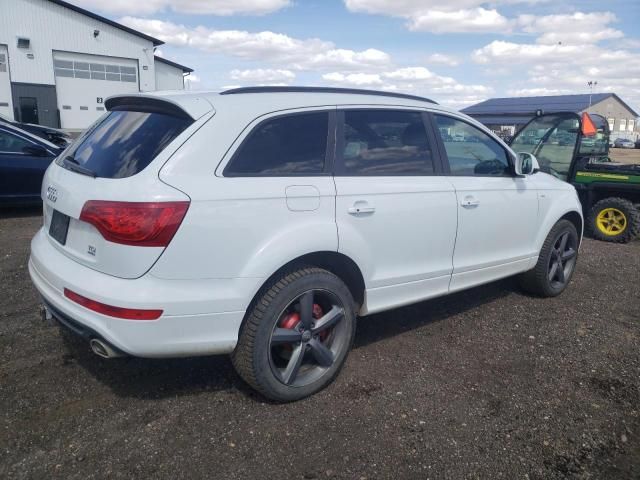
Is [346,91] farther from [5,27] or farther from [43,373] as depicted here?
[5,27]

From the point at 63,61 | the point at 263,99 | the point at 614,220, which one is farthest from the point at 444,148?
the point at 63,61

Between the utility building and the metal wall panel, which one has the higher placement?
the metal wall panel

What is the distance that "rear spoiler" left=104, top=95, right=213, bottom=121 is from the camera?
2729 mm

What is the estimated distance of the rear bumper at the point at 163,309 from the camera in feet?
8.20

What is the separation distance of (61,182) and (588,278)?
5.42m

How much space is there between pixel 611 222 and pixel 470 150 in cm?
487

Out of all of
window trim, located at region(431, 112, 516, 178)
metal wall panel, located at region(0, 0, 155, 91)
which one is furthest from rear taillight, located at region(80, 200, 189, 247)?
metal wall panel, located at region(0, 0, 155, 91)

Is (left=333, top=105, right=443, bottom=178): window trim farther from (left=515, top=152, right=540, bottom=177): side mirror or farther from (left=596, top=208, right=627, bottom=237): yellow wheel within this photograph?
(left=596, top=208, right=627, bottom=237): yellow wheel

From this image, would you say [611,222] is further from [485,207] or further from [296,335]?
[296,335]

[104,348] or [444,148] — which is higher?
[444,148]

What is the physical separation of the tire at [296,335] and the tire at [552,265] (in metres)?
2.41

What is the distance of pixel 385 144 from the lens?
3.49 metres

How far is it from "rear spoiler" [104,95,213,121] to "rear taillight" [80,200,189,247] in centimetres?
54

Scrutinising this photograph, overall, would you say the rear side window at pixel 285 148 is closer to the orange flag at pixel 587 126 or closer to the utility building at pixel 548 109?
the utility building at pixel 548 109
